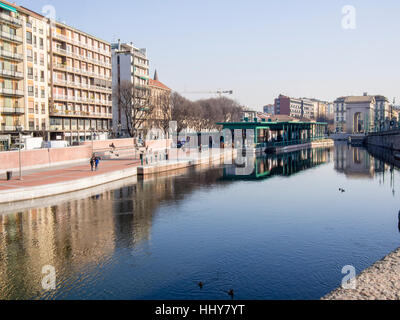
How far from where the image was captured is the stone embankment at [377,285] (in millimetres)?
12164

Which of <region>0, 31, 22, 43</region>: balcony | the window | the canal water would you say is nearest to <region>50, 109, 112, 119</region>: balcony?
the window

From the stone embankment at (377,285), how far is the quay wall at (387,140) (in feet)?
233

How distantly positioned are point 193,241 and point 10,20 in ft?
160

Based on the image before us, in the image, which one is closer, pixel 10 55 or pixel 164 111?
pixel 10 55

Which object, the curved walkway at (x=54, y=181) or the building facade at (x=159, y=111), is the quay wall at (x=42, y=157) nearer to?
the curved walkway at (x=54, y=181)

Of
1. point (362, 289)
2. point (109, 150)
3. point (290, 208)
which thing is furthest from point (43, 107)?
point (362, 289)

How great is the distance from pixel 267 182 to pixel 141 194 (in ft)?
49.0

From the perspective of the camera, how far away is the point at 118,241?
19578mm

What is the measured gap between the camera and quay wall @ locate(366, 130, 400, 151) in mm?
82500

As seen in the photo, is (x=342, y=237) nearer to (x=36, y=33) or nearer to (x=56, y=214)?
(x=56, y=214)

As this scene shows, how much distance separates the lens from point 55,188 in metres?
30.2

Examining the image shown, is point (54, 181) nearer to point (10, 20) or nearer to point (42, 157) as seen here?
point (42, 157)
